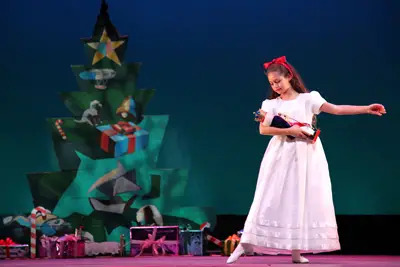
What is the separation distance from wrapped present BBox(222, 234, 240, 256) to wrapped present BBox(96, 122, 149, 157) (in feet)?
3.78

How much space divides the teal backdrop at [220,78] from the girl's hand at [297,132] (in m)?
1.81

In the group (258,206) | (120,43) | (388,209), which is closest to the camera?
(258,206)

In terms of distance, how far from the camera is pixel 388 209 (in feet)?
17.9

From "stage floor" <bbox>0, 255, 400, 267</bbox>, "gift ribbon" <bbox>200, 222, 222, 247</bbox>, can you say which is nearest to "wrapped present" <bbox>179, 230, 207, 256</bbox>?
"gift ribbon" <bbox>200, 222, 222, 247</bbox>

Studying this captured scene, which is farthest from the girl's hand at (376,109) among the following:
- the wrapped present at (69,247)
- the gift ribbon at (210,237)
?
the wrapped present at (69,247)

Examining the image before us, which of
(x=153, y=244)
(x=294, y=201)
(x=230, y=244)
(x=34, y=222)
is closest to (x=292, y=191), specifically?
(x=294, y=201)

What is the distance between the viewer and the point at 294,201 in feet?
12.4

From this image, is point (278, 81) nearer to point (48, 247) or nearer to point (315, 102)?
point (315, 102)

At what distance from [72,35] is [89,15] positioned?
0.77 feet

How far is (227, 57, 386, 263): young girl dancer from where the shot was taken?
12.2 feet

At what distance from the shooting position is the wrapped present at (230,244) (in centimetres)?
537

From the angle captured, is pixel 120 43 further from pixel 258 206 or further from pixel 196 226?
pixel 258 206

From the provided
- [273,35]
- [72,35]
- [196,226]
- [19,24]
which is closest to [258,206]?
[196,226]

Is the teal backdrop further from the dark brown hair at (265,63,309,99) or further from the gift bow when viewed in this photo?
the dark brown hair at (265,63,309,99)
